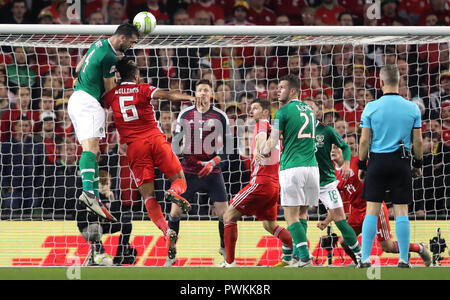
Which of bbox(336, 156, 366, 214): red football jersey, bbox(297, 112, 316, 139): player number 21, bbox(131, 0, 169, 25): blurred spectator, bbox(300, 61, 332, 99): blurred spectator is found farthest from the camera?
bbox(131, 0, 169, 25): blurred spectator

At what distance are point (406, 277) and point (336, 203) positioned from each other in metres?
1.42

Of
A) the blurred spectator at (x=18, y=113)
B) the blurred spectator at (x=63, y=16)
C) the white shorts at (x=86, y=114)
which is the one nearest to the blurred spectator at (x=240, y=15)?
the blurred spectator at (x=63, y=16)

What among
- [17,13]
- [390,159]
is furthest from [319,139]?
[17,13]

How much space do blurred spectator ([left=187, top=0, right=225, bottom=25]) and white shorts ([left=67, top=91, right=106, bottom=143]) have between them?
553 cm

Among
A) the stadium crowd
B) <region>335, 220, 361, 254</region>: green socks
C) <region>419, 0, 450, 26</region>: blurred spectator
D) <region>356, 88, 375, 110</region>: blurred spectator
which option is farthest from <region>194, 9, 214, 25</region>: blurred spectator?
<region>335, 220, 361, 254</region>: green socks

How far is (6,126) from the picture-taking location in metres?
9.68

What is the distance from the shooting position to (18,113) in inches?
370

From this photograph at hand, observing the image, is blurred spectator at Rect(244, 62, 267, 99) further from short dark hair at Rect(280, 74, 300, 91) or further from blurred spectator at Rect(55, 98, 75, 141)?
short dark hair at Rect(280, 74, 300, 91)

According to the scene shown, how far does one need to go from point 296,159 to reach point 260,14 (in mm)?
5961

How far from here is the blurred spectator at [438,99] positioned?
9.95 meters

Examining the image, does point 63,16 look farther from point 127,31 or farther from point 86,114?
point 86,114

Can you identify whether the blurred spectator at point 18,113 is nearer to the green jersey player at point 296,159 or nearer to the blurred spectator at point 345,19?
the green jersey player at point 296,159

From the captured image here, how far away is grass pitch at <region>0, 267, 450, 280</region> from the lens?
21.8ft

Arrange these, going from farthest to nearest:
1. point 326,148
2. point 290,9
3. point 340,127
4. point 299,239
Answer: point 290,9, point 340,127, point 326,148, point 299,239
